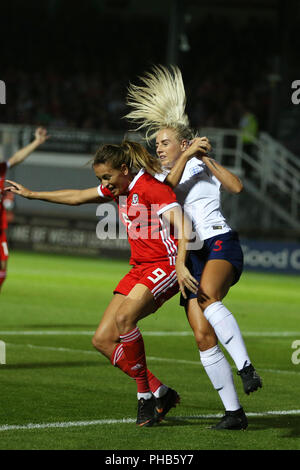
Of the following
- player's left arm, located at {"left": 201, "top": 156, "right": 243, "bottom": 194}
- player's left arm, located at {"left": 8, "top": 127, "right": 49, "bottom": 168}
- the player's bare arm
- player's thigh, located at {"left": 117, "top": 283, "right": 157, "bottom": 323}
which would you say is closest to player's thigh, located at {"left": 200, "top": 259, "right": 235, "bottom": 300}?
player's thigh, located at {"left": 117, "top": 283, "right": 157, "bottom": 323}

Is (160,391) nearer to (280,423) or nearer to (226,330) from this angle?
(226,330)

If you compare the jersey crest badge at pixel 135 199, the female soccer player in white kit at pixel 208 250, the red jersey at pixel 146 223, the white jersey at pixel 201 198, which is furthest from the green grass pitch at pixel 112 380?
the jersey crest badge at pixel 135 199

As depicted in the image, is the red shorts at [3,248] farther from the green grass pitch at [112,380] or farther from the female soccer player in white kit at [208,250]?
the female soccer player in white kit at [208,250]

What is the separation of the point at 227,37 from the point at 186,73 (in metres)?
2.53

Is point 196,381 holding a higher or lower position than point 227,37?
lower

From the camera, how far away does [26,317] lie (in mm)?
13922

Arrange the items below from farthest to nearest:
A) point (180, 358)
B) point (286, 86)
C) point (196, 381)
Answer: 1. point (286, 86)
2. point (180, 358)
3. point (196, 381)

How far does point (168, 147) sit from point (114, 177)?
506mm

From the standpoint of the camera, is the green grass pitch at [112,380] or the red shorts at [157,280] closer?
the green grass pitch at [112,380]

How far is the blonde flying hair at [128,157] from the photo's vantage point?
7.19m

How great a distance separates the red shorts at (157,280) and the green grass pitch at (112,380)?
0.93 meters

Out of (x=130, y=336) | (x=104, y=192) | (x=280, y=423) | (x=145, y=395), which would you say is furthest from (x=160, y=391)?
(x=104, y=192)
